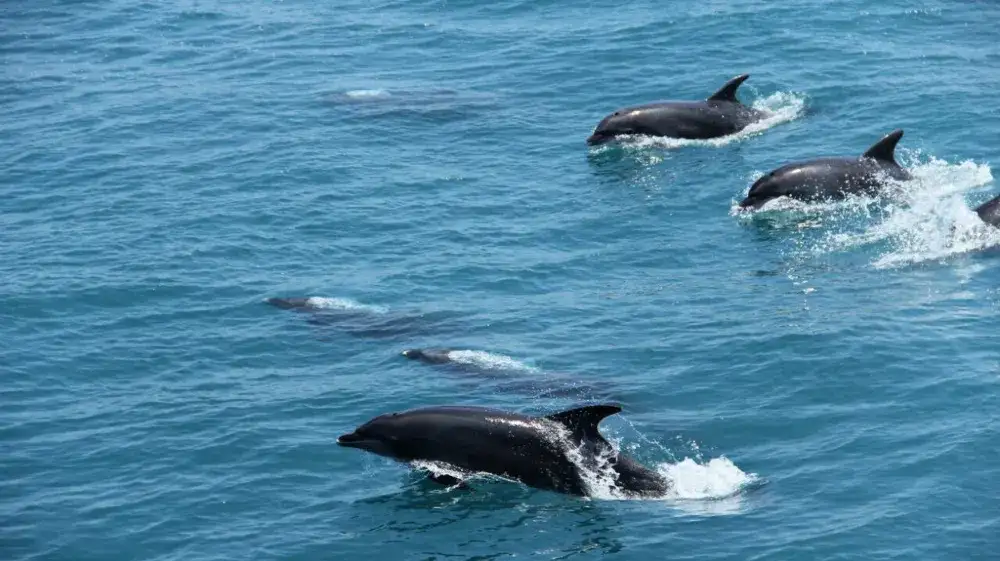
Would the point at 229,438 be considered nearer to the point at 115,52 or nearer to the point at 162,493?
the point at 162,493

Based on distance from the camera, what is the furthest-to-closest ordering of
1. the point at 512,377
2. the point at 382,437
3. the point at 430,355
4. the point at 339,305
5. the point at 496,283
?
the point at 496,283, the point at 339,305, the point at 430,355, the point at 512,377, the point at 382,437

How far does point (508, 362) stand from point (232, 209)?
12846mm

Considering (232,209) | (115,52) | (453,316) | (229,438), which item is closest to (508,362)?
(453,316)

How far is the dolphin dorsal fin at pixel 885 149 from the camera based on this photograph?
39094 millimetres

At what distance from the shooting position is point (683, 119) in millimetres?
44531

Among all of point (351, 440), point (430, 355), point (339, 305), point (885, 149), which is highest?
point (885, 149)

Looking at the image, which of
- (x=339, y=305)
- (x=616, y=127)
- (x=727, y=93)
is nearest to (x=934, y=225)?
(x=727, y=93)

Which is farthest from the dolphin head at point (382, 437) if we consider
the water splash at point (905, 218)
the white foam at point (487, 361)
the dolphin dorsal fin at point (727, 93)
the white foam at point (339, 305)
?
the dolphin dorsal fin at point (727, 93)

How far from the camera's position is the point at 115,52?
58.1 m

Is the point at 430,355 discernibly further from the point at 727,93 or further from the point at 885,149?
the point at 727,93

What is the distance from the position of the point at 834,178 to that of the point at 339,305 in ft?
41.3

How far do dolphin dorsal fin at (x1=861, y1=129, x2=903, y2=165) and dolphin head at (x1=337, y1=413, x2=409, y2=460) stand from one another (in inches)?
672

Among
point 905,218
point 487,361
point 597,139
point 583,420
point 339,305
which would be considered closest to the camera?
point 583,420

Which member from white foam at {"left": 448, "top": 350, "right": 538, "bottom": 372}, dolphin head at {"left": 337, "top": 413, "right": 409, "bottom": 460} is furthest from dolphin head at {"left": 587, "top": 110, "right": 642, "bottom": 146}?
dolphin head at {"left": 337, "top": 413, "right": 409, "bottom": 460}
